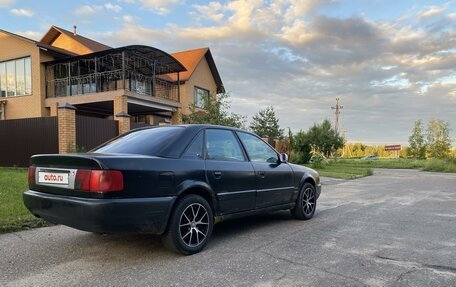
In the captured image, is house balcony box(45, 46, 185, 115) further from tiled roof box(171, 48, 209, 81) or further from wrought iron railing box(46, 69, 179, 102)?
tiled roof box(171, 48, 209, 81)

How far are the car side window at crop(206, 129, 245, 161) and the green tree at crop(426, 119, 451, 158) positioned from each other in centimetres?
4137

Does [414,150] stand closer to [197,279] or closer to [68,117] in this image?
[68,117]

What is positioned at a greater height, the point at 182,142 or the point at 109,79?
the point at 109,79

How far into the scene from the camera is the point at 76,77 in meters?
22.4

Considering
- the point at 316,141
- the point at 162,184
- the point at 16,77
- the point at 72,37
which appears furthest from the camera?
the point at 316,141

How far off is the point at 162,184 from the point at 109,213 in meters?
0.66

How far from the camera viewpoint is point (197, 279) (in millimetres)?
3666

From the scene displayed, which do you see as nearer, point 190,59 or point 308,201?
point 308,201

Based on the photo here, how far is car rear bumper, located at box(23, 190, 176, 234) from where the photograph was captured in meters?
3.76

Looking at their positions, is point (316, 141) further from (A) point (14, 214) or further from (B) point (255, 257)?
(B) point (255, 257)

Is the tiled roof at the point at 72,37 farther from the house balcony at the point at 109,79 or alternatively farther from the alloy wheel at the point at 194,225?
the alloy wheel at the point at 194,225

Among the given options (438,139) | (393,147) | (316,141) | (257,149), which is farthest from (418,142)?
(257,149)

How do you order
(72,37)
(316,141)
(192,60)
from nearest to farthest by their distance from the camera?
1. (72,37)
2. (192,60)
3. (316,141)

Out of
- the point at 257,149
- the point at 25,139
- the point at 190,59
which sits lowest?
the point at 257,149
